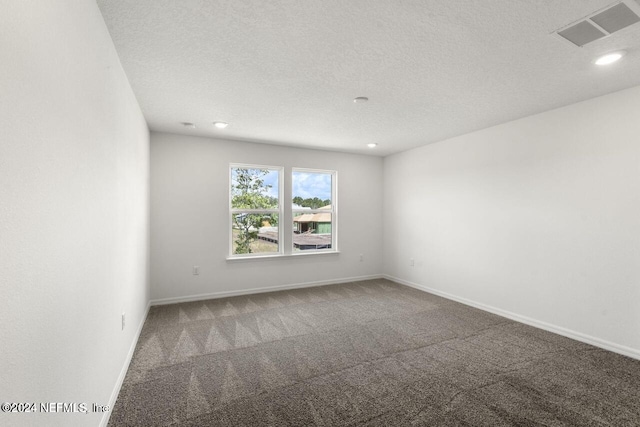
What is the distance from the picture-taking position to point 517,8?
1690 mm

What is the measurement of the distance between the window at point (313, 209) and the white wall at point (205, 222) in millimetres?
188

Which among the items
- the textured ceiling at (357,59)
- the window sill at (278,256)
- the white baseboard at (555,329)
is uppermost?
the textured ceiling at (357,59)

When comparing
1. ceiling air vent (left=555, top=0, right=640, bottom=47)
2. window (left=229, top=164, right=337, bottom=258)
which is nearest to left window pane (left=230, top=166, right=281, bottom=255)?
window (left=229, top=164, right=337, bottom=258)

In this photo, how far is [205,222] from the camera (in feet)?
14.6

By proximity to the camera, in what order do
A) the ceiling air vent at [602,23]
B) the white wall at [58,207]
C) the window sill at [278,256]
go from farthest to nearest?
the window sill at [278,256] → the ceiling air vent at [602,23] → the white wall at [58,207]

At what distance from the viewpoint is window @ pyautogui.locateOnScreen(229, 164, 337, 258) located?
188 inches

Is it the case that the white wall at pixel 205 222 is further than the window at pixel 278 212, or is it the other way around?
the window at pixel 278 212

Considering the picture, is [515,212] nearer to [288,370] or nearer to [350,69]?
[350,69]

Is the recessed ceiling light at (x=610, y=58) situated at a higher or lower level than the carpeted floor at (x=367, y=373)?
higher

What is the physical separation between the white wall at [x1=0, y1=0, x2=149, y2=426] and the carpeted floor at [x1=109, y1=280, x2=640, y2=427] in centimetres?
55

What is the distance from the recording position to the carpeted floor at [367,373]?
75.8 inches

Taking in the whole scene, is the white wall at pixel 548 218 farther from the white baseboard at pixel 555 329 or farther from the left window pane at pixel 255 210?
the left window pane at pixel 255 210

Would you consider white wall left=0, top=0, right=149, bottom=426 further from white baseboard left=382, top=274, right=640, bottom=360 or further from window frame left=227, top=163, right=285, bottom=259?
white baseboard left=382, top=274, right=640, bottom=360

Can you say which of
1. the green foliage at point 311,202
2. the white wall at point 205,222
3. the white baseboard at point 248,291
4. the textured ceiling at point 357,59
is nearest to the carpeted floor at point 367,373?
the white baseboard at point 248,291
